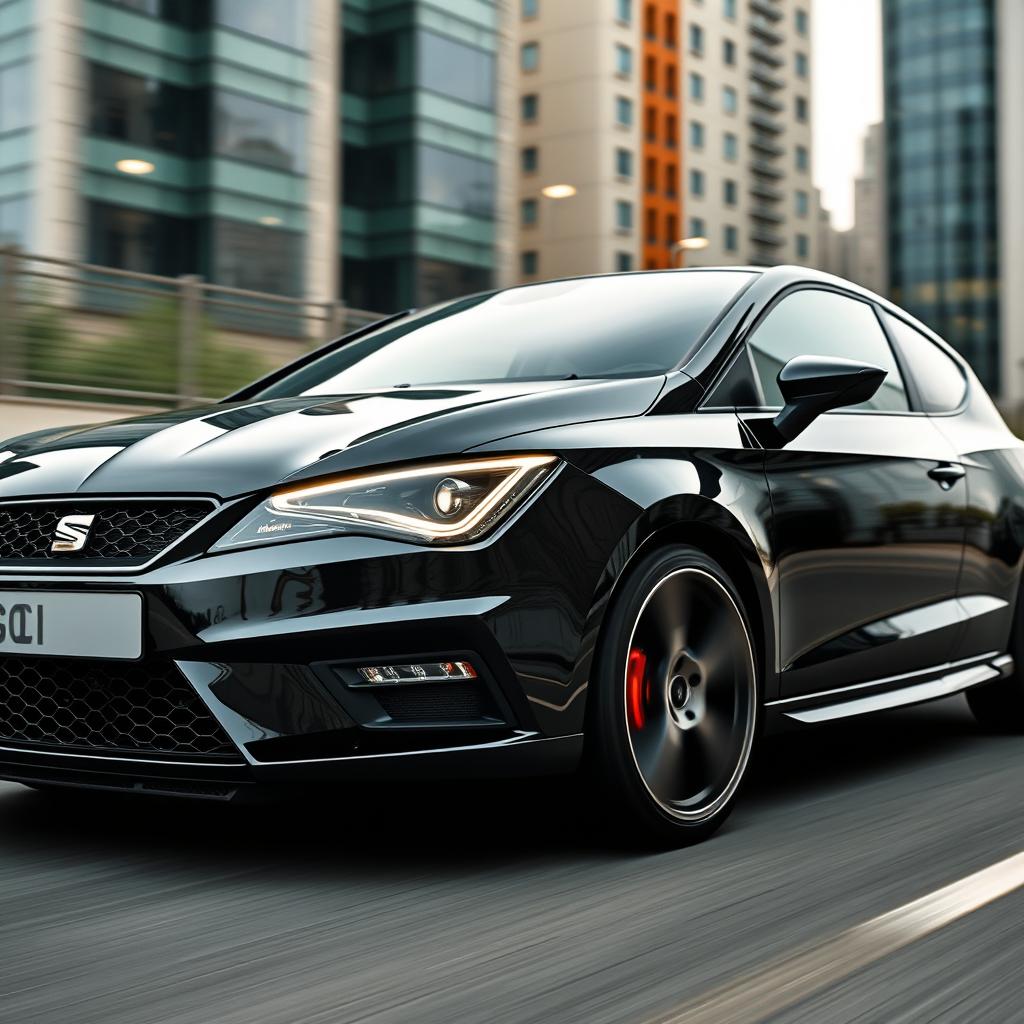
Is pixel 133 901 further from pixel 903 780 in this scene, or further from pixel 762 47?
pixel 762 47

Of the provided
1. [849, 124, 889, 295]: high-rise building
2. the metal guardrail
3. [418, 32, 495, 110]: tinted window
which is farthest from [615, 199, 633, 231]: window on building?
the metal guardrail

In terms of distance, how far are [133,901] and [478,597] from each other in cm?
89

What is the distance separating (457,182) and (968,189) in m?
62.3

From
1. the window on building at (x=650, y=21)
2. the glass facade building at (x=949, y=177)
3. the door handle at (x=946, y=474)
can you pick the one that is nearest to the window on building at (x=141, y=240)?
the door handle at (x=946, y=474)

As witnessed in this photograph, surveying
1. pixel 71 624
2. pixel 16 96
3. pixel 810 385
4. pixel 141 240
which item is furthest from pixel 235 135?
pixel 71 624

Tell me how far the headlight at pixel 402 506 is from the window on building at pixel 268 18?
2208 cm

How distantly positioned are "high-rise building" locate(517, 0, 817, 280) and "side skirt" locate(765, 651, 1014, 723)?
52670 millimetres

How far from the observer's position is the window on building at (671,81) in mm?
68000

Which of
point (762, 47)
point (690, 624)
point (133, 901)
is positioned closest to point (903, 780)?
point (690, 624)

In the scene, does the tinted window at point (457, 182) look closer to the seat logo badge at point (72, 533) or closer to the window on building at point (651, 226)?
the seat logo badge at point (72, 533)

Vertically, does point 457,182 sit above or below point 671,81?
below

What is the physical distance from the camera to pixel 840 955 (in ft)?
9.14

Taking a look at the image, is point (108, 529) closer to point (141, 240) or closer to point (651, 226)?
point (141, 240)

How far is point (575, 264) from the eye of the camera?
6041 cm
